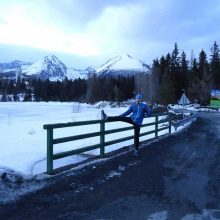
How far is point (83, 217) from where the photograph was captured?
5629 mm

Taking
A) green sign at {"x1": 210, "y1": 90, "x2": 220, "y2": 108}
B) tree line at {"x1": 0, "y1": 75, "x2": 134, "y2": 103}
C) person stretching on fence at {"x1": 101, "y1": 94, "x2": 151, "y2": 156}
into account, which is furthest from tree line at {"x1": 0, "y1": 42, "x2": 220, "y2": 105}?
person stretching on fence at {"x1": 101, "y1": 94, "x2": 151, "y2": 156}

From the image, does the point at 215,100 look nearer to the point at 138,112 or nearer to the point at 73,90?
the point at 138,112

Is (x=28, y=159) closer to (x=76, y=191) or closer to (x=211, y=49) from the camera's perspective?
(x=76, y=191)

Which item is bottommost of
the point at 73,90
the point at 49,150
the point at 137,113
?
the point at 49,150

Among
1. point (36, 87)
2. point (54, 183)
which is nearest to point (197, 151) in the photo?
point (54, 183)

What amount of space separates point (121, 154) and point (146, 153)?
1.03m

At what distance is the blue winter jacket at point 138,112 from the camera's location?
11789mm

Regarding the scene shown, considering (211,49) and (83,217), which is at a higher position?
(211,49)

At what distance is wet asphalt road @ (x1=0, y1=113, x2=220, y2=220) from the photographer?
5883mm

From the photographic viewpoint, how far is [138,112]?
11938 mm

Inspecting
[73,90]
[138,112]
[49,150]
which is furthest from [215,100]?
[73,90]

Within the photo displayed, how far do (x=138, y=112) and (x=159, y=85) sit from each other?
90.8m

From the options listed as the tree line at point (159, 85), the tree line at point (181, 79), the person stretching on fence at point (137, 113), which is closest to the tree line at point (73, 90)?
the tree line at point (159, 85)

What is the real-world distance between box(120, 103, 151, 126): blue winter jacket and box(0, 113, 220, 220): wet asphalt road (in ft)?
4.31
